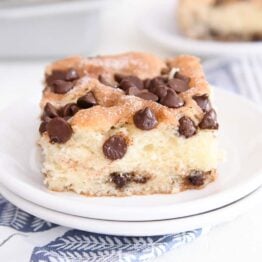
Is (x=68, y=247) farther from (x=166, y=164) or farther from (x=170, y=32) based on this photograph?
(x=170, y=32)

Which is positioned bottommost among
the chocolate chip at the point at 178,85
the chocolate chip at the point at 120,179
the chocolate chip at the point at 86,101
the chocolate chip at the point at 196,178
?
the chocolate chip at the point at 120,179

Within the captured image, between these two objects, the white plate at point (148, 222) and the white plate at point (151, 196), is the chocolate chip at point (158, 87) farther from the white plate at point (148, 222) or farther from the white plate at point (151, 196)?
the white plate at point (148, 222)

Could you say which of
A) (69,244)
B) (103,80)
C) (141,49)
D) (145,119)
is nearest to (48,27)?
(141,49)

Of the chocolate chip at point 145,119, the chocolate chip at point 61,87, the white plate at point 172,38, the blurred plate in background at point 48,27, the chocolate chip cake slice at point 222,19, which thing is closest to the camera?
the chocolate chip at point 145,119

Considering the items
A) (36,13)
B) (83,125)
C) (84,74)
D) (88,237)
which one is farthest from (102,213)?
(36,13)

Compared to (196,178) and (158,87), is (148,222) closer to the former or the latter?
(196,178)

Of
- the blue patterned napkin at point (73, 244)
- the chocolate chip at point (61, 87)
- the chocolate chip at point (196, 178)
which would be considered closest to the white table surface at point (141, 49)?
the blue patterned napkin at point (73, 244)
